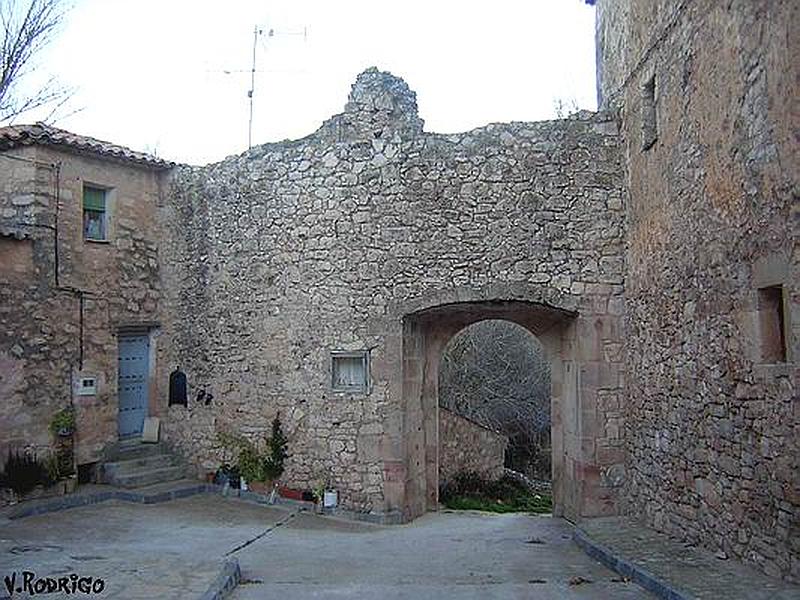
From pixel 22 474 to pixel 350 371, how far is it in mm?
4066

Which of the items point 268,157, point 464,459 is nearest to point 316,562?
point 268,157

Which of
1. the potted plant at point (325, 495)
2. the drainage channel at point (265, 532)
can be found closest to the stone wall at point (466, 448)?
the potted plant at point (325, 495)

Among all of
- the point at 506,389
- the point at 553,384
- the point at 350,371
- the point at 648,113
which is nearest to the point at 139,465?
the point at 350,371

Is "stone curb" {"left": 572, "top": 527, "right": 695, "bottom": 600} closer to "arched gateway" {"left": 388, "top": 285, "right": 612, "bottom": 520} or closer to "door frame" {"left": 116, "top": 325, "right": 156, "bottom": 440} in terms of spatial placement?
"arched gateway" {"left": 388, "top": 285, "right": 612, "bottom": 520}

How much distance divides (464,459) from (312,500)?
4.51m

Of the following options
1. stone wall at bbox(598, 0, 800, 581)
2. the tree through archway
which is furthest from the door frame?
the tree through archway

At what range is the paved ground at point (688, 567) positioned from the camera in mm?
5625

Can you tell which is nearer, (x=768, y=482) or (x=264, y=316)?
(x=768, y=482)

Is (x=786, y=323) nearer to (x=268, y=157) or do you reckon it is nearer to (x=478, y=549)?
(x=478, y=549)

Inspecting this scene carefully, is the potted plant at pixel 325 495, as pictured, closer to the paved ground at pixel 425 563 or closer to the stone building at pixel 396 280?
the stone building at pixel 396 280

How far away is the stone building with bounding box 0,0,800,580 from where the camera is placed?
7871 millimetres

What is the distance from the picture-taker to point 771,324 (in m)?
6.09

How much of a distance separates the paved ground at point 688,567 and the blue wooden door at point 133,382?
21.5ft

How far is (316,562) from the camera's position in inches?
→ 299
